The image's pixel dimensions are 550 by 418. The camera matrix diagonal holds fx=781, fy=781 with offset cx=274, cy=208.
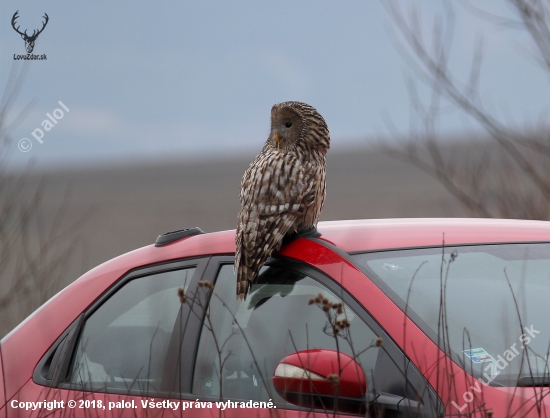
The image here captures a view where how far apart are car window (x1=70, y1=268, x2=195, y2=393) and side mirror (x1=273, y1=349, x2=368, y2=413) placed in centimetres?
94

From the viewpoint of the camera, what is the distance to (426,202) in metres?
42.5

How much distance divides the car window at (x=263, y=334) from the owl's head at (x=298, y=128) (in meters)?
1.52

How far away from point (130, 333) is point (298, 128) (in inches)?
70.2

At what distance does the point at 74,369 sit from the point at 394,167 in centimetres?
5417

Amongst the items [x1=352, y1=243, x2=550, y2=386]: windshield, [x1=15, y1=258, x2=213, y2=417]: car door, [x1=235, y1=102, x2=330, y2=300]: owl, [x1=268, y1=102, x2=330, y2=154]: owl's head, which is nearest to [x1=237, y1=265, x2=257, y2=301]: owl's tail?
[x1=235, y1=102, x2=330, y2=300]: owl

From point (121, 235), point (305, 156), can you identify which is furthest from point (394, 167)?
point (305, 156)

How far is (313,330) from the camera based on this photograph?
294 cm

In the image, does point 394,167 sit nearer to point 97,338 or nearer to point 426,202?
point 426,202

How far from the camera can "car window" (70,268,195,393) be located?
338 cm

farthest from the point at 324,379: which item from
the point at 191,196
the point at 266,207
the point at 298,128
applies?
the point at 191,196

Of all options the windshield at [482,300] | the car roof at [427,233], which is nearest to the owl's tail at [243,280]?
the car roof at [427,233]

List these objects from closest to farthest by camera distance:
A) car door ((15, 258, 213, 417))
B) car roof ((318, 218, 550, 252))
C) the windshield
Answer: the windshield, car roof ((318, 218, 550, 252)), car door ((15, 258, 213, 417))

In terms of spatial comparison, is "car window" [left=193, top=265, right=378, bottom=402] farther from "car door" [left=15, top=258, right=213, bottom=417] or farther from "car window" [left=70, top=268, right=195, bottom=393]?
"car window" [left=70, top=268, right=195, bottom=393]

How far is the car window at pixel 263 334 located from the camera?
2889mm
